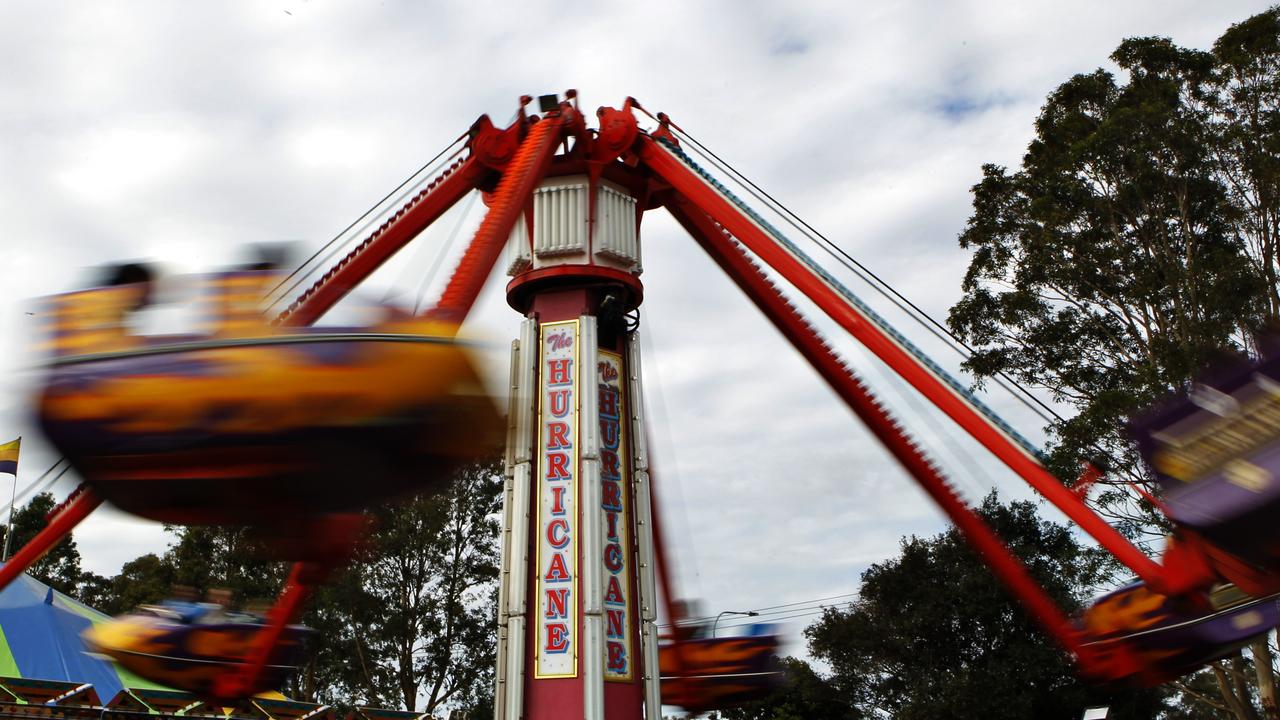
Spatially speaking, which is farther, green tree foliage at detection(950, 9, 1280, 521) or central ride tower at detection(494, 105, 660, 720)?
green tree foliage at detection(950, 9, 1280, 521)

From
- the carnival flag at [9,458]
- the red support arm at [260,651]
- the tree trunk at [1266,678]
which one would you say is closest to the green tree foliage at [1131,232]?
the tree trunk at [1266,678]

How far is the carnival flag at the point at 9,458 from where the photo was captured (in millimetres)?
20984

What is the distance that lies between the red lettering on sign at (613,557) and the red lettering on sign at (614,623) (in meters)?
0.49

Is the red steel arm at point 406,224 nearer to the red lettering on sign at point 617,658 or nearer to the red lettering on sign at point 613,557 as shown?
the red lettering on sign at point 613,557

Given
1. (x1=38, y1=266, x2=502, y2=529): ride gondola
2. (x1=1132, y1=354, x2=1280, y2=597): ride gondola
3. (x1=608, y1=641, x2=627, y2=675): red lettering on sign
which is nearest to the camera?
(x1=38, y1=266, x2=502, y2=529): ride gondola

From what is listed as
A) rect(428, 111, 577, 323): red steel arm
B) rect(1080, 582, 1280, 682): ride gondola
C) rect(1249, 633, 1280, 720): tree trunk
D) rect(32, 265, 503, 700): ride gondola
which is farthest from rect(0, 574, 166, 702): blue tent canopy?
rect(1249, 633, 1280, 720): tree trunk

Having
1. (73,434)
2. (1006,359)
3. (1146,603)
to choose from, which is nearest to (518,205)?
(73,434)

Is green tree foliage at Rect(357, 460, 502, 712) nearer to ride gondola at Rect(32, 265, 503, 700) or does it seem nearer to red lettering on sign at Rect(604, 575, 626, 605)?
red lettering on sign at Rect(604, 575, 626, 605)

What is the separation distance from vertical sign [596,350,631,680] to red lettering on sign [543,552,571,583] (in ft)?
1.64

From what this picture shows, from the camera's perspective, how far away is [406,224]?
13523 millimetres

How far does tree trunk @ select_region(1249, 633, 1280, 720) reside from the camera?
50.6 ft

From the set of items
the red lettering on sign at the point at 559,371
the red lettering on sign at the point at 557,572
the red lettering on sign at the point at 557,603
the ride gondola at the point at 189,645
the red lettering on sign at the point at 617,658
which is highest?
the red lettering on sign at the point at 559,371

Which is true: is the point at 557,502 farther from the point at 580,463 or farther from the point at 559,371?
the point at 559,371

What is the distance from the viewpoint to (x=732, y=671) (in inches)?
542
